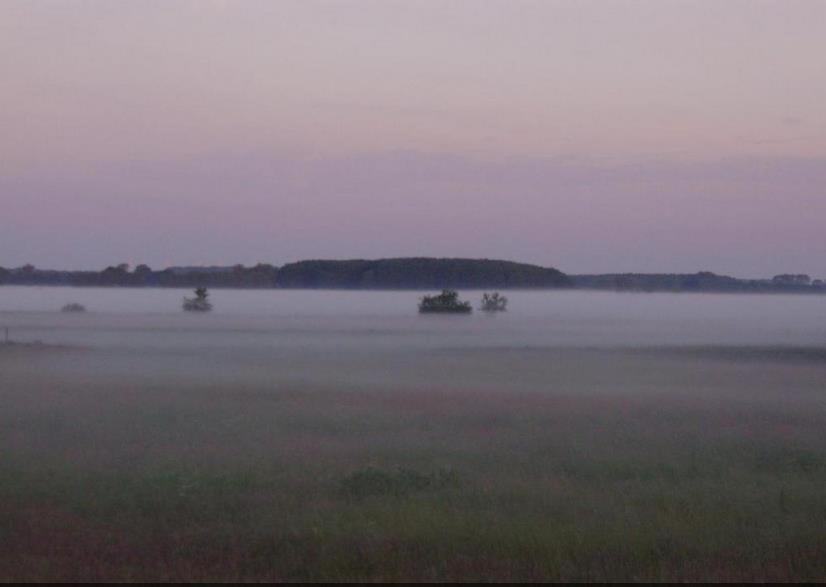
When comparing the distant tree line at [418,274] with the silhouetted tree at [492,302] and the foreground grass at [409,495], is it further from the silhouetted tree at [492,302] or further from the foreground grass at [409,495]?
the foreground grass at [409,495]

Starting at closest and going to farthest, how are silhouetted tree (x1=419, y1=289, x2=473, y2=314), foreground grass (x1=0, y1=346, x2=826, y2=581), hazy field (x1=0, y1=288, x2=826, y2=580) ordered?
foreground grass (x1=0, y1=346, x2=826, y2=581) → hazy field (x1=0, y1=288, x2=826, y2=580) → silhouetted tree (x1=419, y1=289, x2=473, y2=314)

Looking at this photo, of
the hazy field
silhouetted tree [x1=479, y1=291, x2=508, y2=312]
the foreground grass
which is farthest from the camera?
silhouetted tree [x1=479, y1=291, x2=508, y2=312]

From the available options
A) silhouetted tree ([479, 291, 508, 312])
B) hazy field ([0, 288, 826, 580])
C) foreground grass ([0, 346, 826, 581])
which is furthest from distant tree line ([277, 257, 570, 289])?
foreground grass ([0, 346, 826, 581])

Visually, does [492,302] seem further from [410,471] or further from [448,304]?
[410,471]

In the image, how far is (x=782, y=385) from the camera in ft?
94.4

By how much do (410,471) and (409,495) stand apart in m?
1.09

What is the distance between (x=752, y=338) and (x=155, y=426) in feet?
136

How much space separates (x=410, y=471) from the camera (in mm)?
12523

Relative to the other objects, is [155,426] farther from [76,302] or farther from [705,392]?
[76,302]

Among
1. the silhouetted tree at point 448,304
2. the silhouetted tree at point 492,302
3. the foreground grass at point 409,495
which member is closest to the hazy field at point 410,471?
the foreground grass at point 409,495

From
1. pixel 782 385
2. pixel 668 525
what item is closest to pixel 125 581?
pixel 668 525

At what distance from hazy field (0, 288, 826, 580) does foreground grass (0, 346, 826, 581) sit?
3 centimetres

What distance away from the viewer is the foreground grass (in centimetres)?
890

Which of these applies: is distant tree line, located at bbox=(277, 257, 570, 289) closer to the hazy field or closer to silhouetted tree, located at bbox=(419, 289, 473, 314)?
silhouetted tree, located at bbox=(419, 289, 473, 314)
